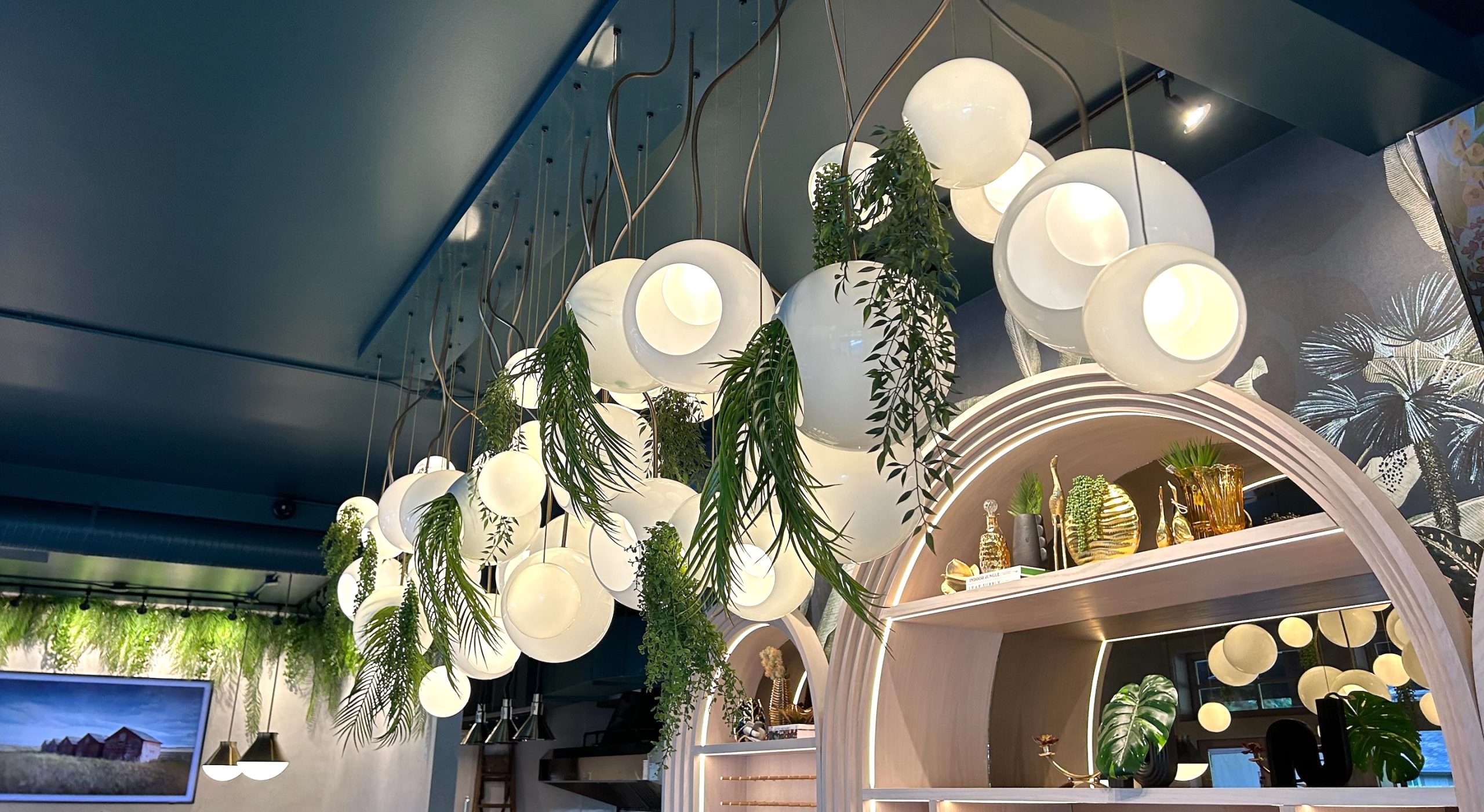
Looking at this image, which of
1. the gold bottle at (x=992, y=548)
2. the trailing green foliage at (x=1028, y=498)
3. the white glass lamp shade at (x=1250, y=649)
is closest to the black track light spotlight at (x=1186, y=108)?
the trailing green foliage at (x=1028, y=498)

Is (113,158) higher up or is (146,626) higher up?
(113,158)

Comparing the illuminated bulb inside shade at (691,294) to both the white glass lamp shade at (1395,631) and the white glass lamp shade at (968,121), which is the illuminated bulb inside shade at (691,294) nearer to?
the white glass lamp shade at (968,121)

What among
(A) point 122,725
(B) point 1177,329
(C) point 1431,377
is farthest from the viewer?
(A) point 122,725

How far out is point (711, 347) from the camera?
129cm

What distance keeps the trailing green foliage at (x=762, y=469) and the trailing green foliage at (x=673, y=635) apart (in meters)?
0.38

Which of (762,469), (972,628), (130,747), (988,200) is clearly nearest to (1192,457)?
(972,628)

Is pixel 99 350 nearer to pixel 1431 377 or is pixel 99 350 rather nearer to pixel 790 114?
pixel 790 114

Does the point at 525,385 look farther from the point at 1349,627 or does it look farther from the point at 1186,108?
the point at 1349,627

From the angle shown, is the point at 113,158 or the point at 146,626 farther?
the point at 146,626

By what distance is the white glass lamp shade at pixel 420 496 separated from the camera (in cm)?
219

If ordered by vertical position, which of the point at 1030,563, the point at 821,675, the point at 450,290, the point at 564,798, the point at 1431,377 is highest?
the point at 450,290

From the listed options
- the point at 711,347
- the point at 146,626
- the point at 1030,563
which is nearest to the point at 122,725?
A: the point at 146,626

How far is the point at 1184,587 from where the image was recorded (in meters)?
2.81

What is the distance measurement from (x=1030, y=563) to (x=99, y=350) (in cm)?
394
